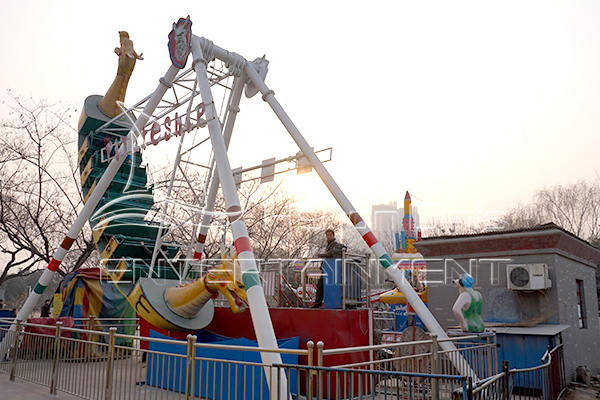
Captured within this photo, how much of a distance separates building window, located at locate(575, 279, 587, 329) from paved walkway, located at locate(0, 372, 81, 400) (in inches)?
515

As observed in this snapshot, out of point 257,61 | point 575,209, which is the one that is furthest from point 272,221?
point 575,209

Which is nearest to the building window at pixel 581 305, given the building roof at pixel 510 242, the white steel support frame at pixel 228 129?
the building roof at pixel 510 242

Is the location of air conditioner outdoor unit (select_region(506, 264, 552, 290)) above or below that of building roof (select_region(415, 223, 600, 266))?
→ below

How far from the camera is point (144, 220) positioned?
16.7 m

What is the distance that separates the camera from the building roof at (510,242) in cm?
1142

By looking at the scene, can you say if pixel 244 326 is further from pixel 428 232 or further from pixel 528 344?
pixel 428 232

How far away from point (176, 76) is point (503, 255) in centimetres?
1001

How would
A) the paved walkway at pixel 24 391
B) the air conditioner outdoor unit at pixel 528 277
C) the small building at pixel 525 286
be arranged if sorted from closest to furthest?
the paved walkway at pixel 24 391, the small building at pixel 525 286, the air conditioner outdoor unit at pixel 528 277

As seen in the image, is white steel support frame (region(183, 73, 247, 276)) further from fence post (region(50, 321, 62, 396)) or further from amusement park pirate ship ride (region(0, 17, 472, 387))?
fence post (region(50, 321, 62, 396))

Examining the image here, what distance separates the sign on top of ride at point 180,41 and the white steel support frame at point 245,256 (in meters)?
0.71

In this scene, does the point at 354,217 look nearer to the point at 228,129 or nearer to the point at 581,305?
the point at 228,129

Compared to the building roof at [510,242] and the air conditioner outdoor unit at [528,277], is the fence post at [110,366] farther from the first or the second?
the air conditioner outdoor unit at [528,277]

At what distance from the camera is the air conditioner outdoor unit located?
11.0m

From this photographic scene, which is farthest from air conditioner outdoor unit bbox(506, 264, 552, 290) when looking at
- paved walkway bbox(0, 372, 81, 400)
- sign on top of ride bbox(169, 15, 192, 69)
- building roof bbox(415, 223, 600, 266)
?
paved walkway bbox(0, 372, 81, 400)
